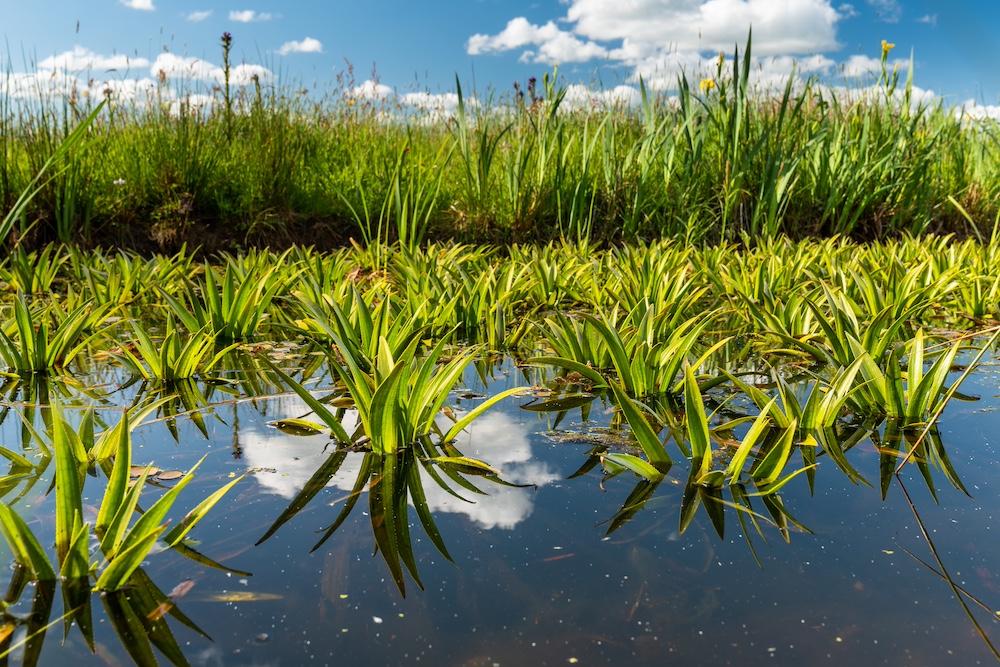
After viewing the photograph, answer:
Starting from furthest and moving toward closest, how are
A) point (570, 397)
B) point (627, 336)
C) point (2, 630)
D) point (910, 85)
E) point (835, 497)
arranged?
point (910, 85), point (627, 336), point (570, 397), point (835, 497), point (2, 630)

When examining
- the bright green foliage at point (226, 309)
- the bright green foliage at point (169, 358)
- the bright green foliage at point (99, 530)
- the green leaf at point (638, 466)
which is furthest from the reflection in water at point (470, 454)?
the bright green foliage at point (226, 309)

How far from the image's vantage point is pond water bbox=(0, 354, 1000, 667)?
2.76 feet

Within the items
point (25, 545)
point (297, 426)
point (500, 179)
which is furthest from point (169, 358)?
point (500, 179)

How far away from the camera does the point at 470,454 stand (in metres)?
1.45

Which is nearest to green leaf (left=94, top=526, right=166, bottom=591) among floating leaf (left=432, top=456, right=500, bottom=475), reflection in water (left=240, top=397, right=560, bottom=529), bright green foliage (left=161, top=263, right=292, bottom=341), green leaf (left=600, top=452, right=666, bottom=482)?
reflection in water (left=240, top=397, right=560, bottom=529)

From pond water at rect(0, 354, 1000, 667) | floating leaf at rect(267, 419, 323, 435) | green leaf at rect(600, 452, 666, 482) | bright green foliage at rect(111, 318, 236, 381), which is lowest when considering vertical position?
pond water at rect(0, 354, 1000, 667)

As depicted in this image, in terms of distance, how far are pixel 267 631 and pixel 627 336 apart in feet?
4.85

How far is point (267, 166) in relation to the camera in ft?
16.4

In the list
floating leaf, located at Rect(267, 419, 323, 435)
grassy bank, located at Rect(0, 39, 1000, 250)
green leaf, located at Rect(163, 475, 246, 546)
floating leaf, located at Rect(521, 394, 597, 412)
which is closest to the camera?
green leaf, located at Rect(163, 475, 246, 546)

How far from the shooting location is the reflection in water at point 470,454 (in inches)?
47.1

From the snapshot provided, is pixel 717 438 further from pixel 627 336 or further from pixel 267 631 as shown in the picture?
pixel 267 631

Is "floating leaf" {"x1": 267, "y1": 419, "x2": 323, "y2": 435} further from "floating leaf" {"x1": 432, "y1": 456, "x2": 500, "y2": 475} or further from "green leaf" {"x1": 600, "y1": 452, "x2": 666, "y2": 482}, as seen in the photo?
"green leaf" {"x1": 600, "y1": 452, "x2": 666, "y2": 482}

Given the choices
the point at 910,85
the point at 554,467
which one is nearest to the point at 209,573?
the point at 554,467

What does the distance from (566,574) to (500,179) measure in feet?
13.5
